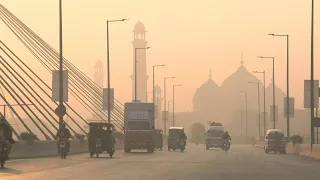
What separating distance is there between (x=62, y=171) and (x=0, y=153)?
327cm

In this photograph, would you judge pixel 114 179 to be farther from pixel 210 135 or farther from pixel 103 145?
pixel 210 135

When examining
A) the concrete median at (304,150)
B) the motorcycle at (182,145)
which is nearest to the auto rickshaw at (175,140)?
the motorcycle at (182,145)

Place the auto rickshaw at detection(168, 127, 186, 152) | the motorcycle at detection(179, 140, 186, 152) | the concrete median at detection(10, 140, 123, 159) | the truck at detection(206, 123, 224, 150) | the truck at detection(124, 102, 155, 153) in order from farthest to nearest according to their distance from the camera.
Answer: the truck at detection(206, 123, 224, 150) < the auto rickshaw at detection(168, 127, 186, 152) < the motorcycle at detection(179, 140, 186, 152) < the truck at detection(124, 102, 155, 153) < the concrete median at detection(10, 140, 123, 159)

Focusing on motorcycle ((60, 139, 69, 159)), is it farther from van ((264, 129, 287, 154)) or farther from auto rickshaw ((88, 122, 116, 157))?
van ((264, 129, 287, 154))

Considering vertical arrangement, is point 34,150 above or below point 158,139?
above

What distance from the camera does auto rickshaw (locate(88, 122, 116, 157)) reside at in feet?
156

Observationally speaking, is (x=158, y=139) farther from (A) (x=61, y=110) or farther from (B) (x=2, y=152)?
(B) (x=2, y=152)

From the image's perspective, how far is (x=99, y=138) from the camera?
47.6 metres

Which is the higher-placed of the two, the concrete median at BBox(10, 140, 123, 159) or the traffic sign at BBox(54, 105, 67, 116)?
the traffic sign at BBox(54, 105, 67, 116)

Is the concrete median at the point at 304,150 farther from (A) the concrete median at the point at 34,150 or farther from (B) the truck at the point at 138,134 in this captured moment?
(A) the concrete median at the point at 34,150

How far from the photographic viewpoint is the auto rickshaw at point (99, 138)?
47700mm

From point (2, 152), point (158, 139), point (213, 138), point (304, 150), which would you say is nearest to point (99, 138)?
point (2, 152)

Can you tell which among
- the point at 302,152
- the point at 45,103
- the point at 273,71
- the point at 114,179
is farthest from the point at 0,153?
the point at 273,71

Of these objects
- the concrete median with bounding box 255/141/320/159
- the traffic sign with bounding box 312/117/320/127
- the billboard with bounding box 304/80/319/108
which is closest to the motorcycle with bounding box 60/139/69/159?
the traffic sign with bounding box 312/117/320/127
